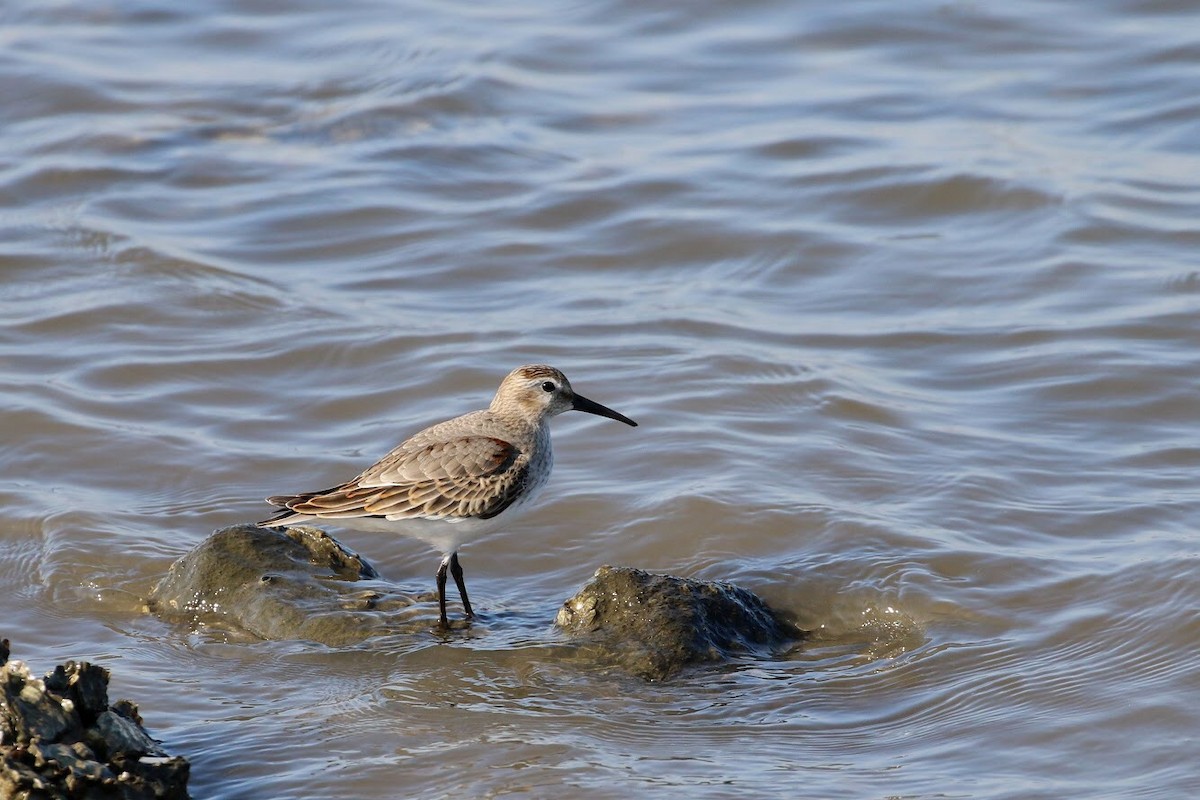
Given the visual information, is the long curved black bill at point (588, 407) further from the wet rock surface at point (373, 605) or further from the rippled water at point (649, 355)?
the wet rock surface at point (373, 605)

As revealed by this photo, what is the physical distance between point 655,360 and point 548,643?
400 cm

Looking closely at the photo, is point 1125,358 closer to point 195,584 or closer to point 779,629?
point 779,629

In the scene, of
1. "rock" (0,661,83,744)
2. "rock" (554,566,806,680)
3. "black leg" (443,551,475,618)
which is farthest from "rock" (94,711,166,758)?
"black leg" (443,551,475,618)

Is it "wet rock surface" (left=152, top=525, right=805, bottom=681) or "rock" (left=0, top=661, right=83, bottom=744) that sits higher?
"rock" (left=0, top=661, right=83, bottom=744)

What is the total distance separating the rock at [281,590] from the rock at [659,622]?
35.2 inches

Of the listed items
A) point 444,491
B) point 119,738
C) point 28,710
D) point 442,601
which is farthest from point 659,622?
point 28,710

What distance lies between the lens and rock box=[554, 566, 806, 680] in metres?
7.03

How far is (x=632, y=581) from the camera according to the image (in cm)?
727

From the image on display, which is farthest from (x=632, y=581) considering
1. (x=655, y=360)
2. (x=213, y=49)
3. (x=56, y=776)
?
(x=213, y=49)

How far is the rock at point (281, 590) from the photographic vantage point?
7.50m

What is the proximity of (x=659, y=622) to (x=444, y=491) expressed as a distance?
54.0 inches

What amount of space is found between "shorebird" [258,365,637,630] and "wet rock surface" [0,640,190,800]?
82.3 inches

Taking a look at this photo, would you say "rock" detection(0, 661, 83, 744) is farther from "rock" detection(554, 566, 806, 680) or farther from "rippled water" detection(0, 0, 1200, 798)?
"rock" detection(554, 566, 806, 680)

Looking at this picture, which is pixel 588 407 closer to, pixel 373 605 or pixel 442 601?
pixel 442 601
